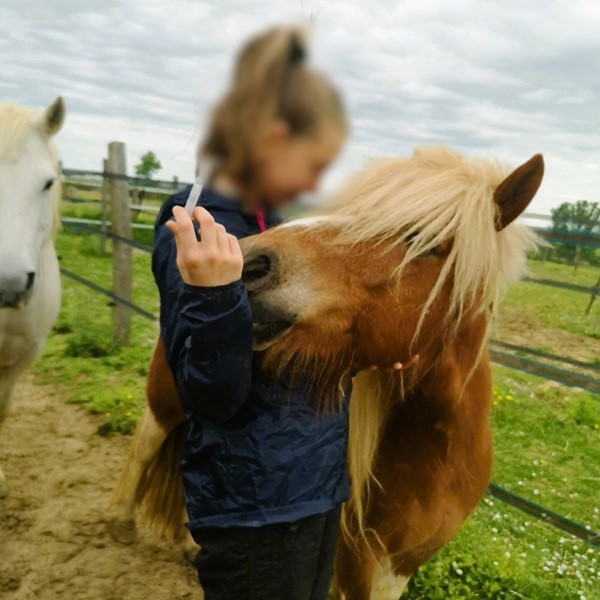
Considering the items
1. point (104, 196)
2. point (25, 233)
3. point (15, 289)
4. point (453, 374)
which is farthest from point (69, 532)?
point (104, 196)

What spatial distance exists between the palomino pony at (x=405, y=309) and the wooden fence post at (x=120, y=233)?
4135mm

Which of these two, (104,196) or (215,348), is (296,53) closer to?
(215,348)

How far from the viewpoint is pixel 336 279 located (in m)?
1.29

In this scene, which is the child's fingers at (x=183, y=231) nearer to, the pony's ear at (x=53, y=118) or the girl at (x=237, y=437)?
the girl at (x=237, y=437)

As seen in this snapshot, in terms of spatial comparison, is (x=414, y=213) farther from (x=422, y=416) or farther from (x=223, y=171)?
(x=223, y=171)

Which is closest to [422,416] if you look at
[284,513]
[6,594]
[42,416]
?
[284,513]

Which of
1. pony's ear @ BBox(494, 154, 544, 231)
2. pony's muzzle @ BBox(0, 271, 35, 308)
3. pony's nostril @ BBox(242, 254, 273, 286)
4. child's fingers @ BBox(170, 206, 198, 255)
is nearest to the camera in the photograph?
child's fingers @ BBox(170, 206, 198, 255)

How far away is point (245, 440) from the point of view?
1354mm

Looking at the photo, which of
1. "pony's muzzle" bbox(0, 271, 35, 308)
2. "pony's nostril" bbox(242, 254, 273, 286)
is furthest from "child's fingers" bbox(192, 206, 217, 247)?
"pony's muzzle" bbox(0, 271, 35, 308)

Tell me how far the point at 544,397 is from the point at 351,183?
15.6ft

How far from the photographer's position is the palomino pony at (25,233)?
2.67 meters

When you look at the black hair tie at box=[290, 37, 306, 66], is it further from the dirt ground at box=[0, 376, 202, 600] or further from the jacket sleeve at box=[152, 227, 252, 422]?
the dirt ground at box=[0, 376, 202, 600]

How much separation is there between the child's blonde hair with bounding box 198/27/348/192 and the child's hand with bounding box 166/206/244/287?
53 centimetres

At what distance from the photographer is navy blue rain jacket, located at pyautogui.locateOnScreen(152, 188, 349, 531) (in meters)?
1.27
